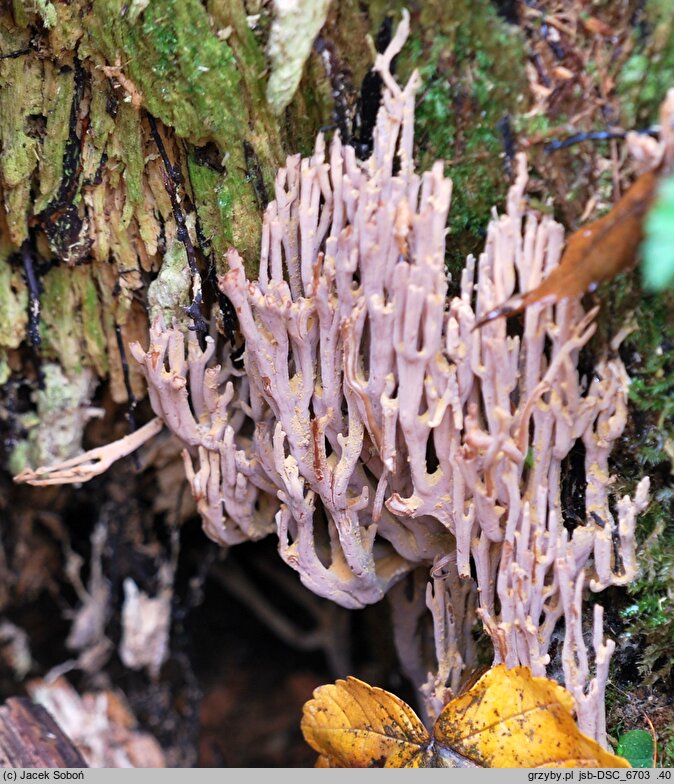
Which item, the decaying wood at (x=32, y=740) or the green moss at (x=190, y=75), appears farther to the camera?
the decaying wood at (x=32, y=740)

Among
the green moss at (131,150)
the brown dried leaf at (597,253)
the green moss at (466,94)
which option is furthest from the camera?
the green moss at (131,150)

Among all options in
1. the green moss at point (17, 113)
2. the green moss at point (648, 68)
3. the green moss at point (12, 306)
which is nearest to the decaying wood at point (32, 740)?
the green moss at point (12, 306)

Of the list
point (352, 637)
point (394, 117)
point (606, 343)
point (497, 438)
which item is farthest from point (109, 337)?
point (352, 637)

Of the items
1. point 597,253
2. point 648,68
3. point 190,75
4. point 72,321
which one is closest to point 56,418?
point 72,321

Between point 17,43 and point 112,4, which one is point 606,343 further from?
point 17,43

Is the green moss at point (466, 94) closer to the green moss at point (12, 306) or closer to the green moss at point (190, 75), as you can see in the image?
the green moss at point (190, 75)

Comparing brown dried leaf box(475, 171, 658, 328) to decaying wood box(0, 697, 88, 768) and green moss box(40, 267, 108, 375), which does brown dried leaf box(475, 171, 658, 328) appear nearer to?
green moss box(40, 267, 108, 375)

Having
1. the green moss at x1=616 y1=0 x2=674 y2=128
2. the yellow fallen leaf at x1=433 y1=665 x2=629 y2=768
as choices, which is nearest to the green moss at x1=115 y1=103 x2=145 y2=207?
the green moss at x1=616 y1=0 x2=674 y2=128
